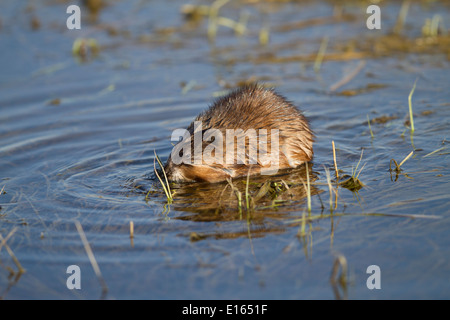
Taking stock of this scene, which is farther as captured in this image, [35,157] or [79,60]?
[79,60]

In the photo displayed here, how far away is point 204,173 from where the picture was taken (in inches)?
211

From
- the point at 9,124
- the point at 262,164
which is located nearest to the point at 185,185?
the point at 262,164

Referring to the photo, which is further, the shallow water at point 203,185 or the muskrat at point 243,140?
the muskrat at point 243,140

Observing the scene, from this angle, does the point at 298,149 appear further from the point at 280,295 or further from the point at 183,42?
the point at 183,42

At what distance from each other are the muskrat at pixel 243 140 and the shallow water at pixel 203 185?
0.22m

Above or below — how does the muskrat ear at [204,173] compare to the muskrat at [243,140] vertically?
below

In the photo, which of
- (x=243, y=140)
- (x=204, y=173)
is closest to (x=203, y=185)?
(x=204, y=173)

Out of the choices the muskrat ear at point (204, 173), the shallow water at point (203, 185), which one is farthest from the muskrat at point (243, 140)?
the shallow water at point (203, 185)

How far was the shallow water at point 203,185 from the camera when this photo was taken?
3844 millimetres

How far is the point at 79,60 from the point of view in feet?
31.4

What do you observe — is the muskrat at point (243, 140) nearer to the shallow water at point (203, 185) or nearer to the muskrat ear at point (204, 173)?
the muskrat ear at point (204, 173)

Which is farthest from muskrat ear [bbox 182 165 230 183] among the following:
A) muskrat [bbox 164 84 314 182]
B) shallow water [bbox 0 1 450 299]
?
shallow water [bbox 0 1 450 299]

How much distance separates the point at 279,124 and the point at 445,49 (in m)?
4.74
